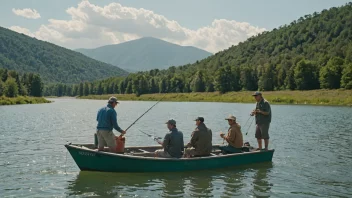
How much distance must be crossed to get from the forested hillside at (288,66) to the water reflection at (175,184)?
279 ft

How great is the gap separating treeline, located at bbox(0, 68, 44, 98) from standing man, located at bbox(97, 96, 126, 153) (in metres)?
100.0

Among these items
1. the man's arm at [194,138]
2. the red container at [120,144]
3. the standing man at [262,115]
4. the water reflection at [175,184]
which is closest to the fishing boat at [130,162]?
the water reflection at [175,184]

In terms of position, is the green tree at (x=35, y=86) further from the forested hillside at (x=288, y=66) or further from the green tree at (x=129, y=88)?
the green tree at (x=129, y=88)

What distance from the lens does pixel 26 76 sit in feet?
514

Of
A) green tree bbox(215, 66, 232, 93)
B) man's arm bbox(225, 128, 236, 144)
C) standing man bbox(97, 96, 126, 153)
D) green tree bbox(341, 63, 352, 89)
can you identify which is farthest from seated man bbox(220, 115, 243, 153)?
green tree bbox(215, 66, 232, 93)

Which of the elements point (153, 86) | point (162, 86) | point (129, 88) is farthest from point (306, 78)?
point (129, 88)

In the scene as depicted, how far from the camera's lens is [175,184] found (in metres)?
15.0

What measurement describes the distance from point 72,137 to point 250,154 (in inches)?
637

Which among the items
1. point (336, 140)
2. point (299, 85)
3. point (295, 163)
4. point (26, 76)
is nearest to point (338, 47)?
point (299, 85)

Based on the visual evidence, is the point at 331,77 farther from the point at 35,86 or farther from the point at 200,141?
the point at 35,86

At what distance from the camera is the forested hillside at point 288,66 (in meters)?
108

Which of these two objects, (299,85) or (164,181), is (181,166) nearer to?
(164,181)

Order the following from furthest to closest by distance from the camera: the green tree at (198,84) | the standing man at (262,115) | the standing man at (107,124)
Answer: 1. the green tree at (198,84)
2. the standing man at (262,115)
3. the standing man at (107,124)

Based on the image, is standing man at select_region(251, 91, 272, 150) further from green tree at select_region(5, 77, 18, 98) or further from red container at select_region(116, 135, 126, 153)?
green tree at select_region(5, 77, 18, 98)
